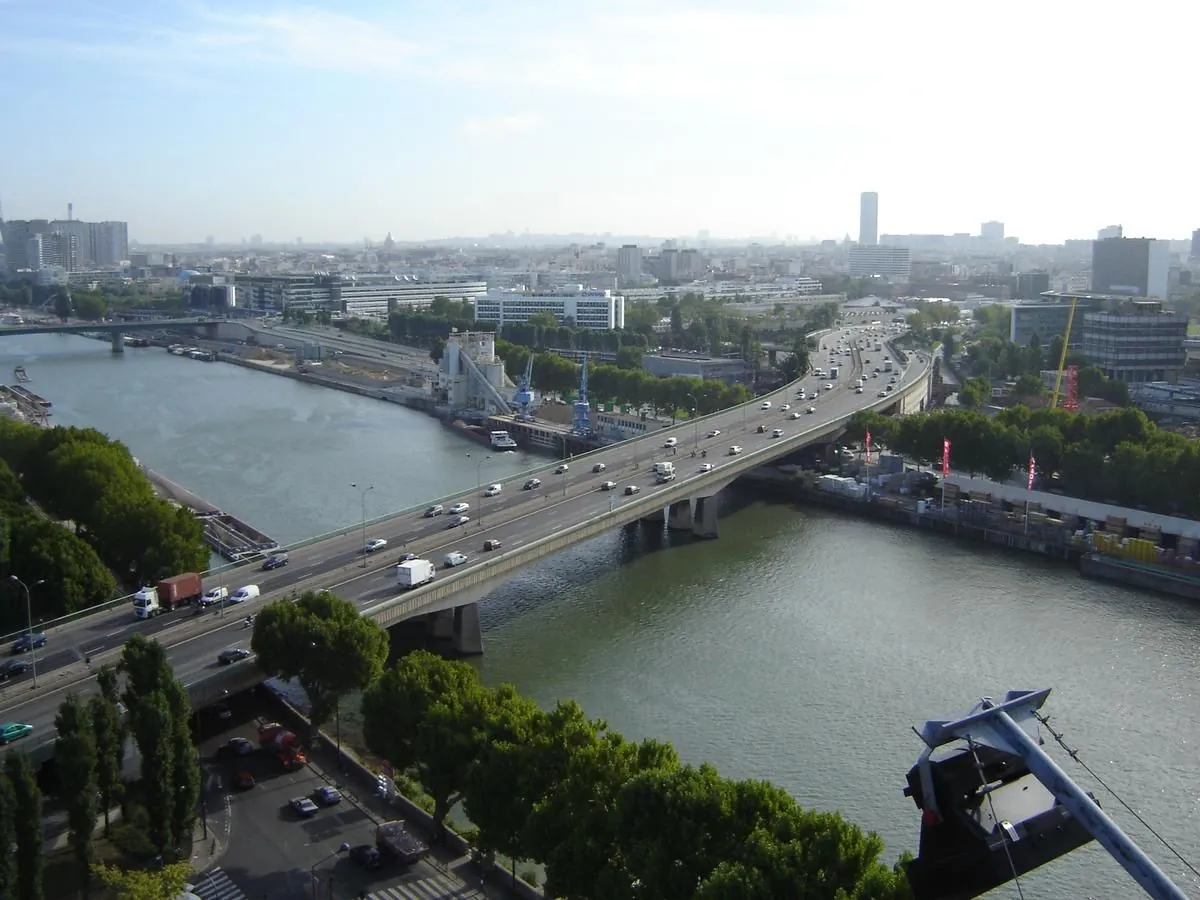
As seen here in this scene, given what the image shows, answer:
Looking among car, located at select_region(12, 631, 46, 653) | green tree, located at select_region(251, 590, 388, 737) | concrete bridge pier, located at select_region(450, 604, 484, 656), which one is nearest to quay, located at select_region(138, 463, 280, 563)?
concrete bridge pier, located at select_region(450, 604, 484, 656)

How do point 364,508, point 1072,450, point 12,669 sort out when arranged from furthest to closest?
1. point 1072,450
2. point 364,508
3. point 12,669

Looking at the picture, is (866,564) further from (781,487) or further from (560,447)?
(560,447)

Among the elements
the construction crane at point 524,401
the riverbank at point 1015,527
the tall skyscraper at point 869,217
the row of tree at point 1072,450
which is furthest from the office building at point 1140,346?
the tall skyscraper at point 869,217

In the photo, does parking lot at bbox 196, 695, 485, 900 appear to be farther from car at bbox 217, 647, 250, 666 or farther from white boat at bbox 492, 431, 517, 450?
white boat at bbox 492, 431, 517, 450

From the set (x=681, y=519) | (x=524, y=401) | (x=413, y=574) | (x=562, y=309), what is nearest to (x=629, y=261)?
(x=562, y=309)

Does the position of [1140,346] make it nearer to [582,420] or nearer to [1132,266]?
[582,420]

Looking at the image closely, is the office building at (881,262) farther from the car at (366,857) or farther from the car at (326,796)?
the car at (366,857)
